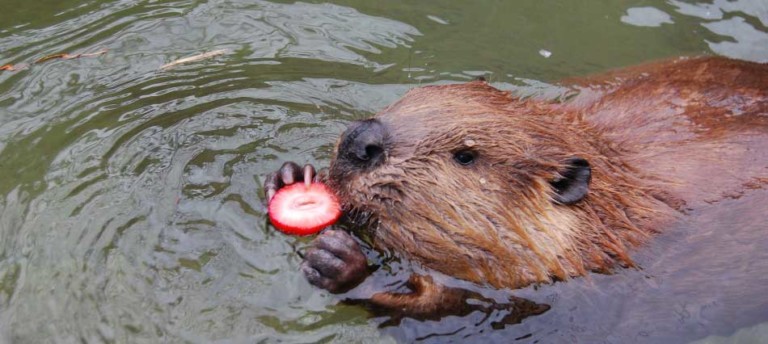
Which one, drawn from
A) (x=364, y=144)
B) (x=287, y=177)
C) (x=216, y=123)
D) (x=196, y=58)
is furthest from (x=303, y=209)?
(x=196, y=58)

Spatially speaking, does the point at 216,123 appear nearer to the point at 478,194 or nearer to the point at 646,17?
the point at 478,194

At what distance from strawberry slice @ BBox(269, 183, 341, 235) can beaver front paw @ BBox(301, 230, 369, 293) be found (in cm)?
7

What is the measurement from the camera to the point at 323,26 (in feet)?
18.0

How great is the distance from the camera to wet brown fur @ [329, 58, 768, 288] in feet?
10.8

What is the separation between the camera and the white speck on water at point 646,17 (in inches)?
225

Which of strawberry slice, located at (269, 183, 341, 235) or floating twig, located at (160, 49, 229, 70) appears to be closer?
strawberry slice, located at (269, 183, 341, 235)

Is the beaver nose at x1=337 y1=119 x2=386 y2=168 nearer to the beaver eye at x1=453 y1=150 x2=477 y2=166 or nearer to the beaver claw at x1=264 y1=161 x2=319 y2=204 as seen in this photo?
the beaver eye at x1=453 y1=150 x2=477 y2=166

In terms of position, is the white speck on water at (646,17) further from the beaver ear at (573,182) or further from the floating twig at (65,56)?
the floating twig at (65,56)

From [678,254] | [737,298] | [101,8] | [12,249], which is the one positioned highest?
[101,8]

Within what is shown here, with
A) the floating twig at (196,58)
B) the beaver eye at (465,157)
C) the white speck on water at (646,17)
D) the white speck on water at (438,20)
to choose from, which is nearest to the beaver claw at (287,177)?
the beaver eye at (465,157)

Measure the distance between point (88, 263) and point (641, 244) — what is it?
2286 millimetres

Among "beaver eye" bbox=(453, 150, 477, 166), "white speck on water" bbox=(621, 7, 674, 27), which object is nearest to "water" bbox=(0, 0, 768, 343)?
"white speck on water" bbox=(621, 7, 674, 27)

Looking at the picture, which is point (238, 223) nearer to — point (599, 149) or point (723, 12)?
point (599, 149)

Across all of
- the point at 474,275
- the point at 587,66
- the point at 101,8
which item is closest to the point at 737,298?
the point at 474,275
